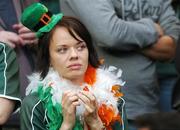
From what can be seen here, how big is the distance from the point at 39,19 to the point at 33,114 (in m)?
0.53

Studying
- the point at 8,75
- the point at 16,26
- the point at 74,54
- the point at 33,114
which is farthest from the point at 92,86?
the point at 16,26

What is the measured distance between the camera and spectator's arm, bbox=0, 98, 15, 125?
3415 millimetres

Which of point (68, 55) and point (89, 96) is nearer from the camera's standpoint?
point (89, 96)

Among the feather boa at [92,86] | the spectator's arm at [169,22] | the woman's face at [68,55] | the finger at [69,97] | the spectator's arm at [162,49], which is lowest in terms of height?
the spectator's arm at [162,49]

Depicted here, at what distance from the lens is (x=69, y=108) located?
3219 mm

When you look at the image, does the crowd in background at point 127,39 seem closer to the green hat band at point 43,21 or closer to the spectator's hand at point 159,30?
the spectator's hand at point 159,30

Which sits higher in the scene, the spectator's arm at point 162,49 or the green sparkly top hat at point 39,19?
the green sparkly top hat at point 39,19

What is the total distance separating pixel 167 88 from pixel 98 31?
715 millimetres

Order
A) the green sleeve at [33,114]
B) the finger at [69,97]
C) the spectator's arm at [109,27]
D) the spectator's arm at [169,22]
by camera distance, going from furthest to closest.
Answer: the spectator's arm at [169,22] → the spectator's arm at [109,27] → the green sleeve at [33,114] → the finger at [69,97]

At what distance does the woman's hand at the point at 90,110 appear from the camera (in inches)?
128

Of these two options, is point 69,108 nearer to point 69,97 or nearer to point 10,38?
point 69,97

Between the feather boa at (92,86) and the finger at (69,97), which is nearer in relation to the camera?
the finger at (69,97)

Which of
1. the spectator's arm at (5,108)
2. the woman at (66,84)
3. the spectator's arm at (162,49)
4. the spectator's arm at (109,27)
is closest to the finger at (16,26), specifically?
the spectator's arm at (109,27)

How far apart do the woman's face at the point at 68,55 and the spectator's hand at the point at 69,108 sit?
0.63 feet
